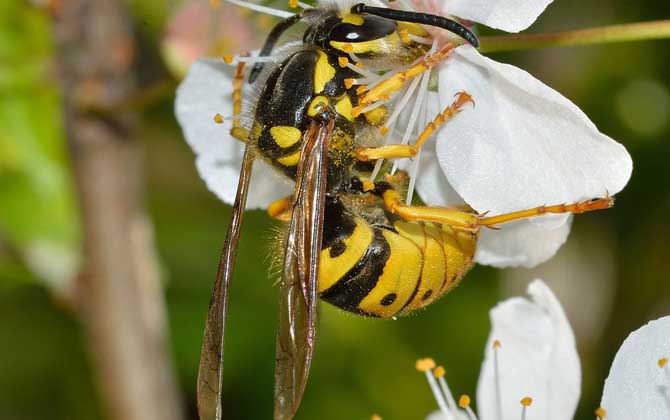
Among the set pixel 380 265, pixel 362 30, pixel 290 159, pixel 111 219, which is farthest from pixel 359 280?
pixel 111 219

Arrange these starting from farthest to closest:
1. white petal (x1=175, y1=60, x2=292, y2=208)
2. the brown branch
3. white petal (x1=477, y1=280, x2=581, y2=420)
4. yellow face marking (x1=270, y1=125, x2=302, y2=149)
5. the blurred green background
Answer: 1. the blurred green background
2. the brown branch
3. white petal (x1=175, y1=60, x2=292, y2=208)
4. white petal (x1=477, y1=280, x2=581, y2=420)
5. yellow face marking (x1=270, y1=125, x2=302, y2=149)

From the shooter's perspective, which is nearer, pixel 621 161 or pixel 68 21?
pixel 621 161

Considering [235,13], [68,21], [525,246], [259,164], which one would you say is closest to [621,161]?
[525,246]

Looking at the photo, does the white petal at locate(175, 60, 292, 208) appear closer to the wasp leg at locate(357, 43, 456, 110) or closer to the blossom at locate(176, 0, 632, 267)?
the blossom at locate(176, 0, 632, 267)

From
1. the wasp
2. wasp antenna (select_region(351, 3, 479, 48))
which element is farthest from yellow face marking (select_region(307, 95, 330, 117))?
wasp antenna (select_region(351, 3, 479, 48))

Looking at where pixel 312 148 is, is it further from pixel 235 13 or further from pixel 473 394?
pixel 473 394

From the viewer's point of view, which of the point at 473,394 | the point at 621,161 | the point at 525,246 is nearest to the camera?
the point at 621,161
